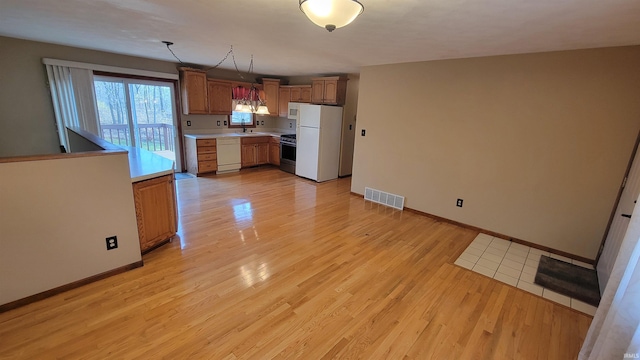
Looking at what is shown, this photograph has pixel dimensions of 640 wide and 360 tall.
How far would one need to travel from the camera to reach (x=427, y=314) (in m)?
2.11

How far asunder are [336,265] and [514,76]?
9.85 ft

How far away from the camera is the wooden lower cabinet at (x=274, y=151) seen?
6.60 meters

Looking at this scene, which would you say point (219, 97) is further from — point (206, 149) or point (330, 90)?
point (330, 90)

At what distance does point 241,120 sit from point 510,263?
6.00 m

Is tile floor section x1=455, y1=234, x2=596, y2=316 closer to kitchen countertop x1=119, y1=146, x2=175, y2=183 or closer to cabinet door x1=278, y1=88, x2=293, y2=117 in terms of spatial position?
kitchen countertop x1=119, y1=146, x2=175, y2=183

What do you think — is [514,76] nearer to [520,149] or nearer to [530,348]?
[520,149]

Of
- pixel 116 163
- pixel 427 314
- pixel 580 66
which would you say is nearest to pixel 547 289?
pixel 427 314

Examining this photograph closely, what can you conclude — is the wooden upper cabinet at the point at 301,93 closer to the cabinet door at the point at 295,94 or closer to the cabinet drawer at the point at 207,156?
the cabinet door at the point at 295,94

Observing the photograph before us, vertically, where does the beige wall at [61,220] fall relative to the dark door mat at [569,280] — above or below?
above

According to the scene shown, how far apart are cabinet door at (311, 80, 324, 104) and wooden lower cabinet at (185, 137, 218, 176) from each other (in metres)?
2.34

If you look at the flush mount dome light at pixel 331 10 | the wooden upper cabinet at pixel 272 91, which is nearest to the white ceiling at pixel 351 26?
the flush mount dome light at pixel 331 10

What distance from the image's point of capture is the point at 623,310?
1.23 metres

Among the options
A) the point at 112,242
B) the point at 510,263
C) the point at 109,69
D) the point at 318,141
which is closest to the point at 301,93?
the point at 318,141

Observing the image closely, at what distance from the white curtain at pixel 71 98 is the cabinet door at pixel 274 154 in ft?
11.2
